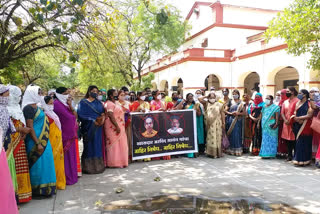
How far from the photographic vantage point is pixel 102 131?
5.45 meters

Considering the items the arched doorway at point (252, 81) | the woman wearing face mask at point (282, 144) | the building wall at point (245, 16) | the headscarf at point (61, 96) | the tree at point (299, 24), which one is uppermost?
the building wall at point (245, 16)

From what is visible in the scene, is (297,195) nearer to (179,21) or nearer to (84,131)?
(84,131)

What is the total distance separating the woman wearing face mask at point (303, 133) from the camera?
18.1 ft

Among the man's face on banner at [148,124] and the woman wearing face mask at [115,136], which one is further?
the man's face on banner at [148,124]

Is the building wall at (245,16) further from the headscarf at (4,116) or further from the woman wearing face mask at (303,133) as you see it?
the headscarf at (4,116)

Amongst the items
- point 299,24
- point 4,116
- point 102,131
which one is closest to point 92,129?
point 102,131

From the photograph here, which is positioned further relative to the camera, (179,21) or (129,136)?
(179,21)

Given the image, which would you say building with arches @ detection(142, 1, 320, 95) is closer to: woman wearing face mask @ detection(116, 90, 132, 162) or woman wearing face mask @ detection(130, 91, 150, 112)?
woman wearing face mask @ detection(130, 91, 150, 112)

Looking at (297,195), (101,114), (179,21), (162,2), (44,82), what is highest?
A: (162,2)

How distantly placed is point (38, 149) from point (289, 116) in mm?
5149

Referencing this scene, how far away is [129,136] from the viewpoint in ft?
19.9

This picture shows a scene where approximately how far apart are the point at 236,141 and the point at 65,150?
13.8 feet

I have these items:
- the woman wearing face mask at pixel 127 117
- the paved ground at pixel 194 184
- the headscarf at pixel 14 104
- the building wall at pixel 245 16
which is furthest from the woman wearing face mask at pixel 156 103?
the building wall at pixel 245 16

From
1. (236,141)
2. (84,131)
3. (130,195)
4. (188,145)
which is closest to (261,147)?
(236,141)
